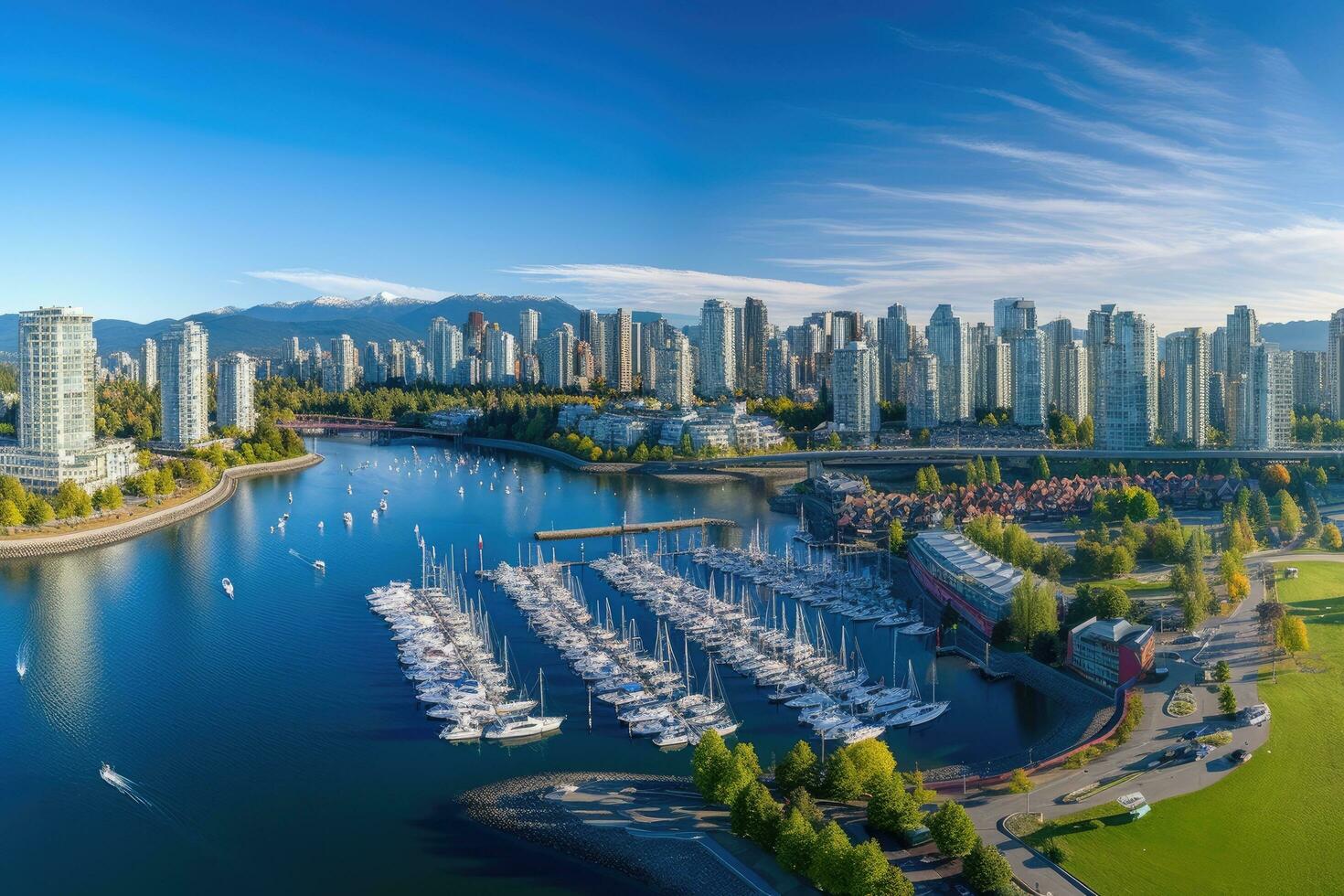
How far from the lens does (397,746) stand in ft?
23.0

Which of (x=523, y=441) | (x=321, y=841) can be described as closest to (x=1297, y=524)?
(x=321, y=841)

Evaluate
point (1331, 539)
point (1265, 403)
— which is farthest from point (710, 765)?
point (1265, 403)

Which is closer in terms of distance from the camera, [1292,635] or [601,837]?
[601,837]

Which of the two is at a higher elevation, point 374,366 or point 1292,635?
point 374,366

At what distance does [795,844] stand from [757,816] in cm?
33

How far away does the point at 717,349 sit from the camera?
33.2 metres

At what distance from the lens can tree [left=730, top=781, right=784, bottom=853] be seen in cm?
520

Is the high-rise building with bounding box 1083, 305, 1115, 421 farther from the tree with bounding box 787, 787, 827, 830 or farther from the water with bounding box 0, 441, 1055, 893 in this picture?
the tree with bounding box 787, 787, 827, 830

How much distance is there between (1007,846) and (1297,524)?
32.3 feet

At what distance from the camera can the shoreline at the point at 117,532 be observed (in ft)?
43.1

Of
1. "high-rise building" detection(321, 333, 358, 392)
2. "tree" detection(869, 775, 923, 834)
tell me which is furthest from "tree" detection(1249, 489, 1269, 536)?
"high-rise building" detection(321, 333, 358, 392)

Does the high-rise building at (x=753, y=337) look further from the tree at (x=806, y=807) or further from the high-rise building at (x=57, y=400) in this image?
the tree at (x=806, y=807)

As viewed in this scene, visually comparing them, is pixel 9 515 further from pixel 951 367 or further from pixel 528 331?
pixel 528 331

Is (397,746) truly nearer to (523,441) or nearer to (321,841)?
(321,841)
